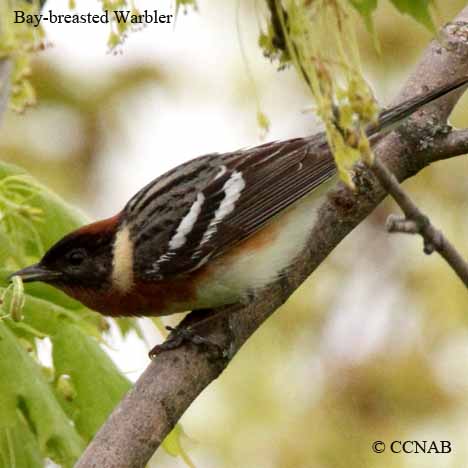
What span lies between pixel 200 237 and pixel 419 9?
2.23 m

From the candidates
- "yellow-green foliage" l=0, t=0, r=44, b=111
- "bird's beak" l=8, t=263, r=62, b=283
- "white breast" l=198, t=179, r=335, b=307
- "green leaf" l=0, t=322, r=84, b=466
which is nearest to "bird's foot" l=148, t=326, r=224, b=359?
"white breast" l=198, t=179, r=335, b=307

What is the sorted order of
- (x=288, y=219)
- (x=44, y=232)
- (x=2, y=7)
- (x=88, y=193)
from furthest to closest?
(x=88, y=193), (x=288, y=219), (x=44, y=232), (x=2, y=7)

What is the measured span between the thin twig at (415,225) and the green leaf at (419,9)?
1.83 ft

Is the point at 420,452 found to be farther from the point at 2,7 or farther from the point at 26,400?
the point at 2,7

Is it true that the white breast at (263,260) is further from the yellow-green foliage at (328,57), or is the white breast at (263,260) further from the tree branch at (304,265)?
the yellow-green foliage at (328,57)

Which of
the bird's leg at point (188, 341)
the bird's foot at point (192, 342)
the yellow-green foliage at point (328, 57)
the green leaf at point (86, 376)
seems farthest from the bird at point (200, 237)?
the yellow-green foliage at point (328, 57)

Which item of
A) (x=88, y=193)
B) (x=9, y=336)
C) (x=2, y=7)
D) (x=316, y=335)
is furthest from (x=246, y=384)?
(x=2, y=7)

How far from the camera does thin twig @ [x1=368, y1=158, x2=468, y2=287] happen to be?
2529 mm

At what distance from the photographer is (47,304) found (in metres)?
3.13

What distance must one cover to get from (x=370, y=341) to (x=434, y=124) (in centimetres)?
225

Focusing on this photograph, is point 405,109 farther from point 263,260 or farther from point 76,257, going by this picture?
point 76,257

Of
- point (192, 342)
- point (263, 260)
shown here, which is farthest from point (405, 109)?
point (192, 342)

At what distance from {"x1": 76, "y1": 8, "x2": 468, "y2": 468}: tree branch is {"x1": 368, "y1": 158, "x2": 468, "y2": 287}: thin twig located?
2.44ft

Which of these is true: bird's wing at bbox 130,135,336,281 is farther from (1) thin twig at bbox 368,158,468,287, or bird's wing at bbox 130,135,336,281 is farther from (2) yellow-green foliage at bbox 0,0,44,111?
(2) yellow-green foliage at bbox 0,0,44,111
